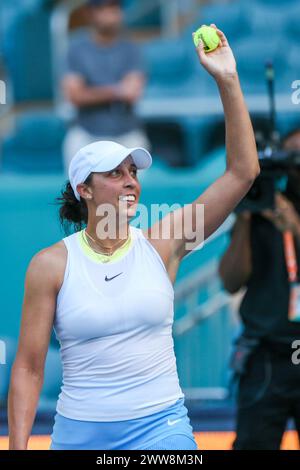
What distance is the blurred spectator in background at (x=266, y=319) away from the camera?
4.41 metres

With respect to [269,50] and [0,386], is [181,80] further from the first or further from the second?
[0,386]

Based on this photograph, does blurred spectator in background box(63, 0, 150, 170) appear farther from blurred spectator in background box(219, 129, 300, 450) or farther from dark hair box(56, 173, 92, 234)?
dark hair box(56, 173, 92, 234)

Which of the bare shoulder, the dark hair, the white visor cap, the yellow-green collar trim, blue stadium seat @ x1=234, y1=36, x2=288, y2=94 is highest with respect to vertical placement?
blue stadium seat @ x1=234, y1=36, x2=288, y2=94

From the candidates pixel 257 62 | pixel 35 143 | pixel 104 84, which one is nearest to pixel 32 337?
pixel 104 84

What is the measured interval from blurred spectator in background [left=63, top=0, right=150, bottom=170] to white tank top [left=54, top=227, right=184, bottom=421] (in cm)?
432

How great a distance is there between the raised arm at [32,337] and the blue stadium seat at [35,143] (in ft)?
15.6

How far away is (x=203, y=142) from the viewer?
8.11m

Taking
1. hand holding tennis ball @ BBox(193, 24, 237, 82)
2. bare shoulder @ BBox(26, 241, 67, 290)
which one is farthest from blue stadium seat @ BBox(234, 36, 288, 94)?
bare shoulder @ BBox(26, 241, 67, 290)

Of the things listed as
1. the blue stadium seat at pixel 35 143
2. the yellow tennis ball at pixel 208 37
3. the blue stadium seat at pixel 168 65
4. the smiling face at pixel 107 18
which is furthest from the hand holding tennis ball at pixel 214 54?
the blue stadium seat at pixel 168 65

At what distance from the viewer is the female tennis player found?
3236mm

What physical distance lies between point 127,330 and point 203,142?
16.4 ft

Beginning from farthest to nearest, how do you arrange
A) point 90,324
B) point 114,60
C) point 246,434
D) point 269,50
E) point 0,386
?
1. point 269,50
2. point 114,60
3. point 0,386
4. point 246,434
5. point 90,324

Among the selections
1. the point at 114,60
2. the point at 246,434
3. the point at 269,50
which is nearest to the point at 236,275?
the point at 246,434

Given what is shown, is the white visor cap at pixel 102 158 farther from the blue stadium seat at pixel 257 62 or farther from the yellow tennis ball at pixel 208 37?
the blue stadium seat at pixel 257 62
